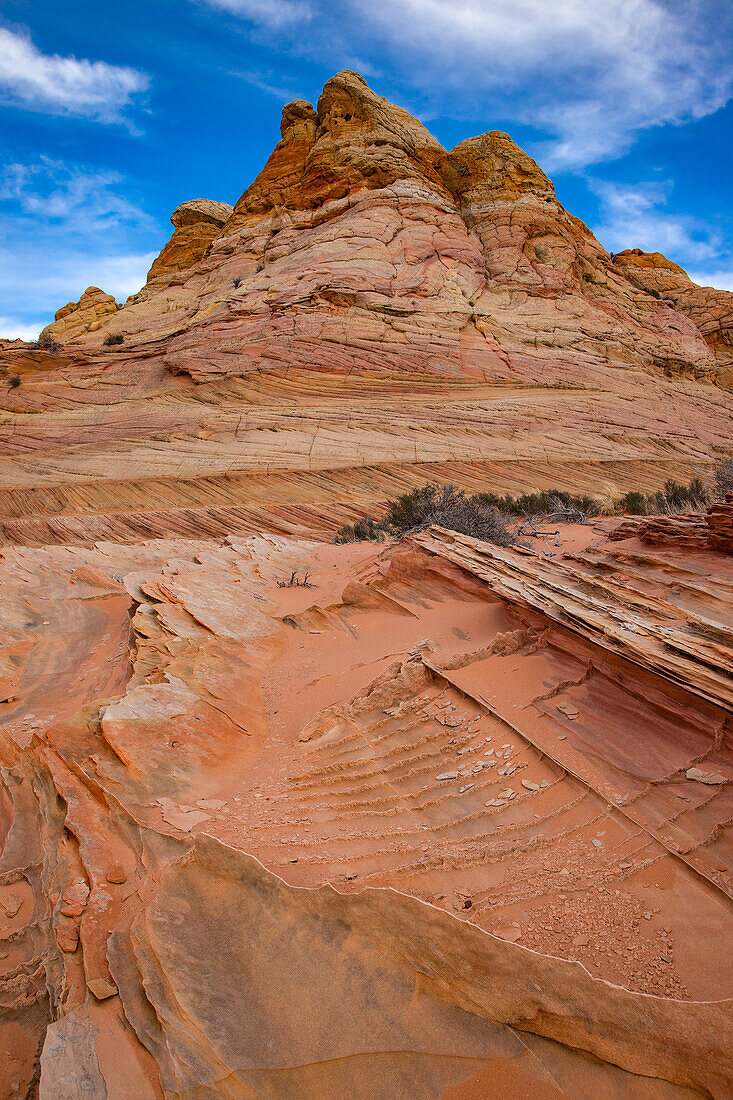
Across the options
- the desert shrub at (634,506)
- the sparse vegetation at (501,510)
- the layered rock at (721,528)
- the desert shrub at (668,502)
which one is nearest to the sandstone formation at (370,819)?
the layered rock at (721,528)

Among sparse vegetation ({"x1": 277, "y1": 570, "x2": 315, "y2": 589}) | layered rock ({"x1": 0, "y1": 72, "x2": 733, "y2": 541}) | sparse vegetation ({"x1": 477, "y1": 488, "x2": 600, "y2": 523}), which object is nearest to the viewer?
sparse vegetation ({"x1": 277, "y1": 570, "x2": 315, "y2": 589})

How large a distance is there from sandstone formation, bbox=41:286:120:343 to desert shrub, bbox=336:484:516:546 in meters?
29.4

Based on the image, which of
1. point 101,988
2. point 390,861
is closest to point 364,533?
point 390,861

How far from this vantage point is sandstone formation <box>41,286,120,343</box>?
35.8 metres

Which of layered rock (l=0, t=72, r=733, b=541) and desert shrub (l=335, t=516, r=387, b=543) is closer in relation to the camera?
desert shrub (l=335, t=516, r=387, b=543)

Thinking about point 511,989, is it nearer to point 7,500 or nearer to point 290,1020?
point 290,1020

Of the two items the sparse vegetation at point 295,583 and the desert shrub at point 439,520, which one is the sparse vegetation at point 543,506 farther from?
the sparse vegetation at point 295,583

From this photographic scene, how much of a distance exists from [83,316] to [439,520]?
37154 millimetres

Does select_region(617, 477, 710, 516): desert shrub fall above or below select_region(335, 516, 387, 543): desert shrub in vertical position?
above

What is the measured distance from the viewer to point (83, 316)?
37.8 metres

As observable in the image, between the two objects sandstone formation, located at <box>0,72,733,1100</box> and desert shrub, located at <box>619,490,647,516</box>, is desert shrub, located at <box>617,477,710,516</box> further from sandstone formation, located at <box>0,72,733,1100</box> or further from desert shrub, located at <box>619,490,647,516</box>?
sandstone formation, located at <box>0,72,733,1100</box>

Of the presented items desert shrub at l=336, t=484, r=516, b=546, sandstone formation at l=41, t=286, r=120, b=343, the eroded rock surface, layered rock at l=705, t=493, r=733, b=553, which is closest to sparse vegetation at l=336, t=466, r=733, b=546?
desert shrub at l=336, t=484, r=516, b=546

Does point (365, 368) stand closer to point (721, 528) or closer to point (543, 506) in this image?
point (543, 506)

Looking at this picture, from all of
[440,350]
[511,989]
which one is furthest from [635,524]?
[440,350]
